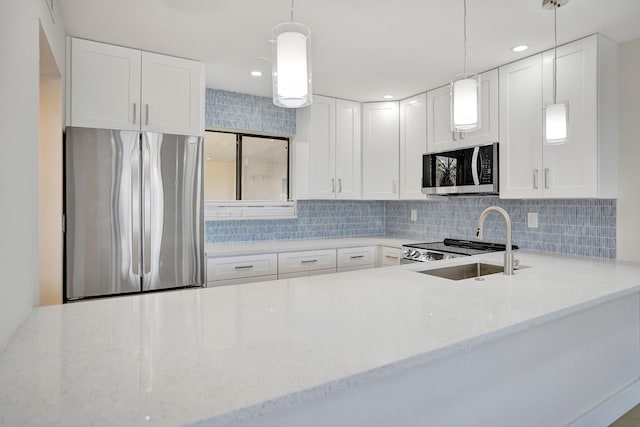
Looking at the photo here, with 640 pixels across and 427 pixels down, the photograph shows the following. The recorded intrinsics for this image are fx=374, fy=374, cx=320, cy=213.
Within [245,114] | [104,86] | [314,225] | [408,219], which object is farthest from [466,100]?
[408,219]

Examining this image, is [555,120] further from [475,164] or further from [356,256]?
[356,256]

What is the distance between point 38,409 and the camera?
2.32ft

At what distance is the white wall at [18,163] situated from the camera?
3.32ft

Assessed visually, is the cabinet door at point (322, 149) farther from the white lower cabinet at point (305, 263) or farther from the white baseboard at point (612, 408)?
the white baseboard at point (612, 408)

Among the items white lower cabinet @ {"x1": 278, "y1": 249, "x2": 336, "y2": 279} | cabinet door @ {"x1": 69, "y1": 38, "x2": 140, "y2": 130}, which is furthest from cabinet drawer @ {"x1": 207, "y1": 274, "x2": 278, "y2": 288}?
cabinet door @ {"x1": 69, "y1": 38, "x2": 140, "y2": 130}

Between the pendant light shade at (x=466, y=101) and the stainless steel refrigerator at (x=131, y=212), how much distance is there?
6.27ft

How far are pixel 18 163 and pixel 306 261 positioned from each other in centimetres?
251

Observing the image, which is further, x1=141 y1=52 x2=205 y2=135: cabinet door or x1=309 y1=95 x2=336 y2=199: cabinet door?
x1=309 y1=95 x2=336 y2=199: cabinet door

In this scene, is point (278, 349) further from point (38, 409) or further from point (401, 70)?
point (401, 70)

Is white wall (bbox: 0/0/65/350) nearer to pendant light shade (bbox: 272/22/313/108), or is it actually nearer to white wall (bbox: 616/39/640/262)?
pendant light shade (bbox: 272/22/313/108)

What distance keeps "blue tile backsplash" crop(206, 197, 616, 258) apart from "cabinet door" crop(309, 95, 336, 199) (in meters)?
0.33

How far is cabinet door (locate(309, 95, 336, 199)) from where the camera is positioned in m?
3.79

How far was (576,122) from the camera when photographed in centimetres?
249

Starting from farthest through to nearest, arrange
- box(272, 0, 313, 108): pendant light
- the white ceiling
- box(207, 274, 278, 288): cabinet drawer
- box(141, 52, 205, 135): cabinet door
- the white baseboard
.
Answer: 1. box(207, 274, 278, 288): cabinet drawer
2. box(141, 52, 205, 135): cabinet door
3. the white ceiling
4. the white baseboard
5. box(272, 0, 313, 108): pendant light
